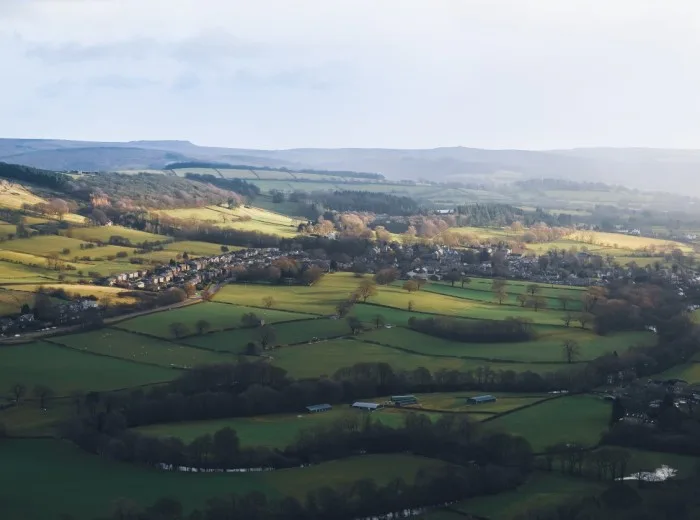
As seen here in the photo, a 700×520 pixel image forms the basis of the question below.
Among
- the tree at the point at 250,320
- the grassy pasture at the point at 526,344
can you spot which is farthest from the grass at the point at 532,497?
the tree at the point at 250,320

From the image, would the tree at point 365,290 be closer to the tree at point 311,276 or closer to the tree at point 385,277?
the tree at point 311,276

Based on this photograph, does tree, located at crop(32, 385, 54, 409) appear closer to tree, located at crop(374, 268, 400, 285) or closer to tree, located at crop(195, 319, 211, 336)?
tree, located at crop(195, 319, 211, 336)

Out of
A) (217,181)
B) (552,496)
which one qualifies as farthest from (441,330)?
(217,181)

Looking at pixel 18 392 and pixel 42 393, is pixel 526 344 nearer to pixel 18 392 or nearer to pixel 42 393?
pixel 42 393

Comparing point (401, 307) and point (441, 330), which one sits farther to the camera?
point (401, 307)

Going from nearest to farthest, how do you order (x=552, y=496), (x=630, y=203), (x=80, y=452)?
(x=552, y=496) → (x=80, y=452) → (x=630, y=203)

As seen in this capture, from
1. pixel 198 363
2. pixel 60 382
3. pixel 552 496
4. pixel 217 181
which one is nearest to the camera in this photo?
pixel 552 496

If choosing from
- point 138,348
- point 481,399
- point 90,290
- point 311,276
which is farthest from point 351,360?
point 311,276

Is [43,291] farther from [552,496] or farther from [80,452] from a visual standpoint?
[552,496]
